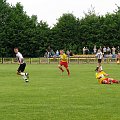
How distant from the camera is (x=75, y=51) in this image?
7594 cm

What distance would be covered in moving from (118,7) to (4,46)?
26.8 metres

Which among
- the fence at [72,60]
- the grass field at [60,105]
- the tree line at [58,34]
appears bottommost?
the grass field at [60,105]

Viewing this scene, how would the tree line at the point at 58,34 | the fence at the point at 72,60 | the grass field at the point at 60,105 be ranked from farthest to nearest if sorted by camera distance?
the tree line at the point at 58,34, the fence at the point at 72,60, the grass field at the point at 60,105

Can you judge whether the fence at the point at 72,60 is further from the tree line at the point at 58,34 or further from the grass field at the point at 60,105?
the grass field at the point at 60,105

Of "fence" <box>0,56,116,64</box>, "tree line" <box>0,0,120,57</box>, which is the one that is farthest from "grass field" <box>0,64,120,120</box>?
"tree line" <box>0,0,120,57</box>

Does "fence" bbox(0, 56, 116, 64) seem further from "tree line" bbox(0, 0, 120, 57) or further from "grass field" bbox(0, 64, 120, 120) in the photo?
"grass field" bbox(0, 64, 120, 120)

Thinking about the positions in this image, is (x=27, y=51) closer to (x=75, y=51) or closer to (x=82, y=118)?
(x=75, y=51)

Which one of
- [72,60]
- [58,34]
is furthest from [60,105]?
[58,34]

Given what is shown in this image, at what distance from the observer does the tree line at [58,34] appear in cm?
7625

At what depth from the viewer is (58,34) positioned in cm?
7794

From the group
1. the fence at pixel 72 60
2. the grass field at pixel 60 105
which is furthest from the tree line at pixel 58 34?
the grass field at pixel 60 105

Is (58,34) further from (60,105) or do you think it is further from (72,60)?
(60,105)

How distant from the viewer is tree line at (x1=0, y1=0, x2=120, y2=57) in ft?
250

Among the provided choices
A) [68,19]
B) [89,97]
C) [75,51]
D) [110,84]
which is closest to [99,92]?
[89,97]
